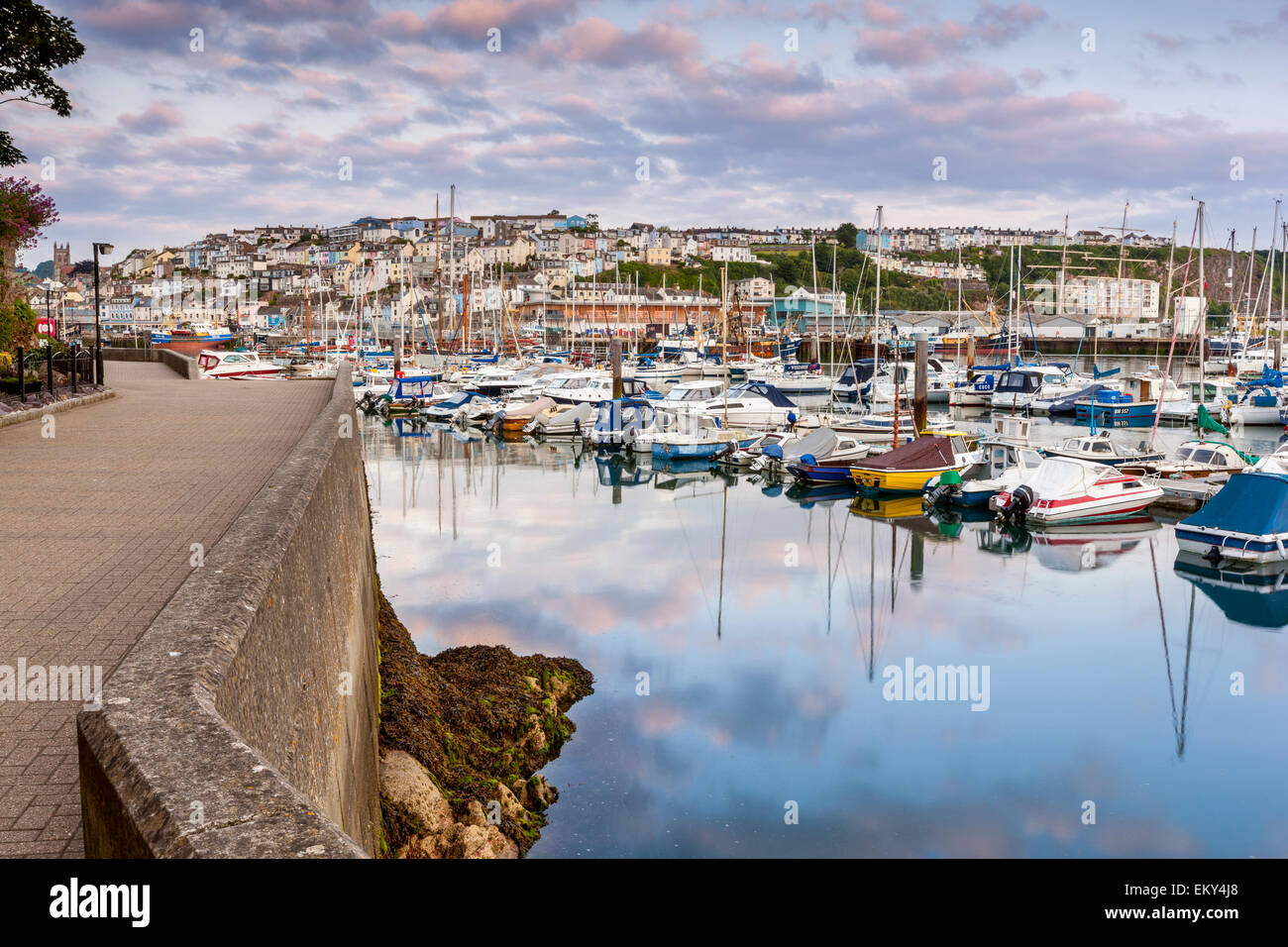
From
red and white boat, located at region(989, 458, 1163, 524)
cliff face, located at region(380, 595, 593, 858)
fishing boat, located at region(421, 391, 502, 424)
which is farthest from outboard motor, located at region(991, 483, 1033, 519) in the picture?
fishing boat, located at region(421, 391, 502, 424)

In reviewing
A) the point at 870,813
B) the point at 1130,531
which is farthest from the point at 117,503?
the point at 1130,531

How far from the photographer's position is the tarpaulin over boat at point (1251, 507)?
24.9m

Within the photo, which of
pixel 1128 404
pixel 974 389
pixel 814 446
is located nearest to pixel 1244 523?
pixel 814 446

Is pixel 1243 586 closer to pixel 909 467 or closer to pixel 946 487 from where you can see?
pixel 946 487

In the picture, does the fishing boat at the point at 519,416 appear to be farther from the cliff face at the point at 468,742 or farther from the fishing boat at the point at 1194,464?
the cliff face at the point at 468,742

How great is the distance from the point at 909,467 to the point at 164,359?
2964 centimetres

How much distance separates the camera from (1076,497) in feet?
98.5

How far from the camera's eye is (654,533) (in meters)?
29.3

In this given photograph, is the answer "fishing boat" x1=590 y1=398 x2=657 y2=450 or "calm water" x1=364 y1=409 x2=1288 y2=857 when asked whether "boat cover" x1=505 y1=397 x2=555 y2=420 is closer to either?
"fishing boat" x1=590 y1=398 x2=657 y2=450

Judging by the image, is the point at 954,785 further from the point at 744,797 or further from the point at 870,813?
the point at 744,797

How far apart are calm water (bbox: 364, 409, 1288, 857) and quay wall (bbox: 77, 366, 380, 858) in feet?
16.1

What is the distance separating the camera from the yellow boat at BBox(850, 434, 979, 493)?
3403 cm
